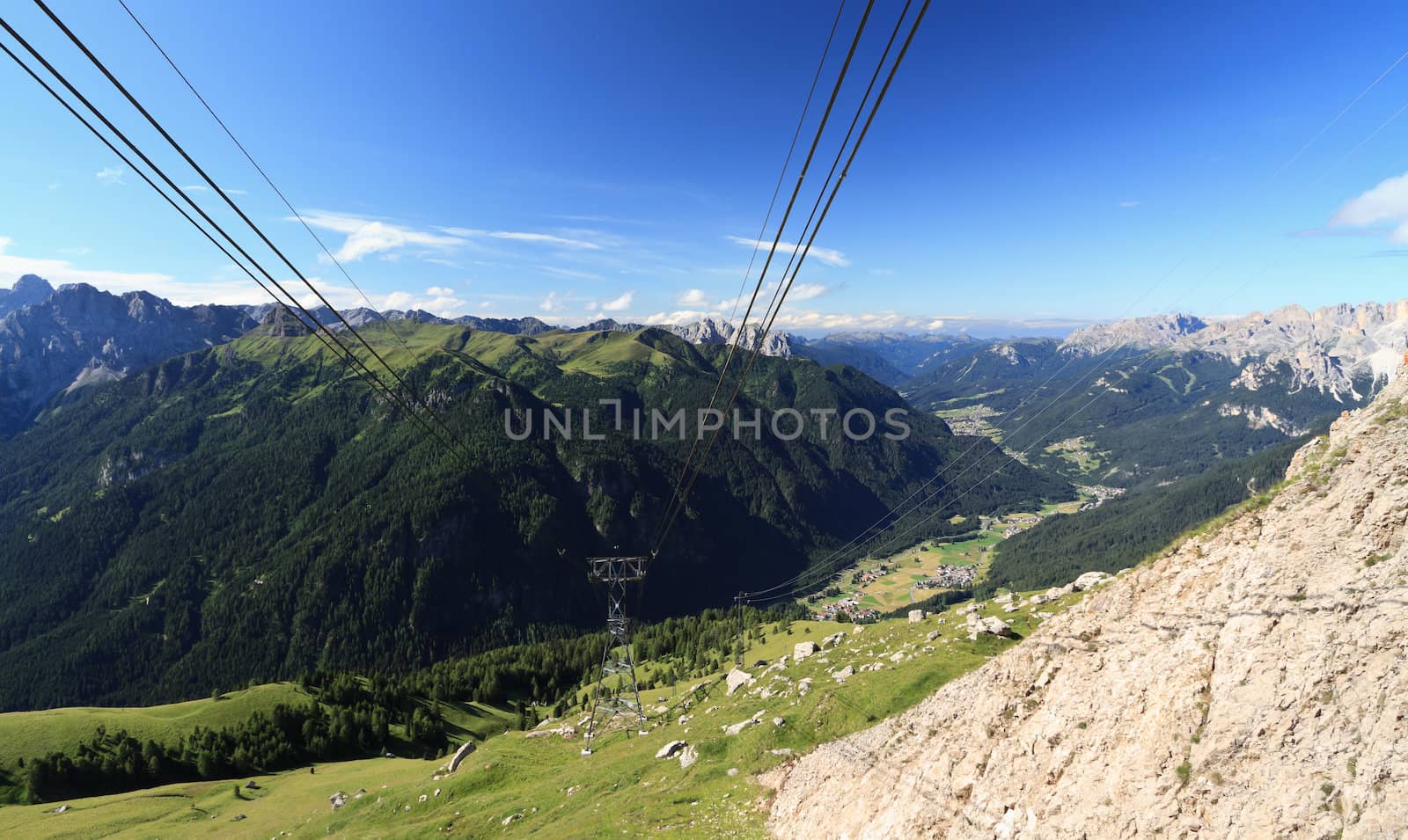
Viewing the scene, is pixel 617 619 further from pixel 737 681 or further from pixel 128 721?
pixel 128 721

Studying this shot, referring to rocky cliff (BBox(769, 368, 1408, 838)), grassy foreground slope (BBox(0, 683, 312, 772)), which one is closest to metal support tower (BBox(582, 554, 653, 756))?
rocky cliff (BBox(769, 368, 1408, 838))

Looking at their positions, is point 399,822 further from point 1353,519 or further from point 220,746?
point 220,746

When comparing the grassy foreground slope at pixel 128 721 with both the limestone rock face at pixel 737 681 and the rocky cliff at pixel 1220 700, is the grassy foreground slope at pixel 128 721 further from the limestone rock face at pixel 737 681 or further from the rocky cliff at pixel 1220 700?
the rocky cliff at pixel 1220 700

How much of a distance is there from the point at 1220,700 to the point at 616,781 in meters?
36.1

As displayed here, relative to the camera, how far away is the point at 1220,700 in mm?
13336

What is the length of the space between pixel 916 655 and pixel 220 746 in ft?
368

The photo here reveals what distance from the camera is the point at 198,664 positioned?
19575cm

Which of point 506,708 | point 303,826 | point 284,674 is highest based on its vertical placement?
point 303,826

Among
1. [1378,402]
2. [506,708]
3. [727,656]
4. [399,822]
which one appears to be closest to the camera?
[1378,402]

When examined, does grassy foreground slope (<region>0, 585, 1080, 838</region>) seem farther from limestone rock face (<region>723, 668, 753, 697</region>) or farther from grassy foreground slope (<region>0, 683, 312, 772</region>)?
grassy foreground slope (<region>0, 683, 312, 772</region>)

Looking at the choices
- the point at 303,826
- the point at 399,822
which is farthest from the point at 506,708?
the point at 399,822

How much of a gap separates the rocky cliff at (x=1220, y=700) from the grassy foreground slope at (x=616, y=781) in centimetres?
1089

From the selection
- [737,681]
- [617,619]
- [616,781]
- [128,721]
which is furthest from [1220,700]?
[128,721]

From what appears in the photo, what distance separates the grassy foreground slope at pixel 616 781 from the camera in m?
30.7
